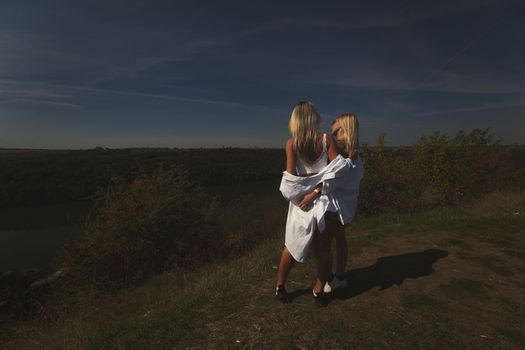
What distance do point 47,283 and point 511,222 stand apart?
1341 cm

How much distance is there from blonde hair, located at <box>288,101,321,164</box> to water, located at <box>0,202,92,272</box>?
10465mm

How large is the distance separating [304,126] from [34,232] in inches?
872

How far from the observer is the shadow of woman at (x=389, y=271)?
3455 mm

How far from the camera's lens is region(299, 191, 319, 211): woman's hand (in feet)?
8.86

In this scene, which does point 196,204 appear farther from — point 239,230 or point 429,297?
point 429,297

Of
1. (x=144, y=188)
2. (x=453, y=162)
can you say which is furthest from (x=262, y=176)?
(x=144, y=188)

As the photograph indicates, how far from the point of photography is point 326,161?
2.72 metres

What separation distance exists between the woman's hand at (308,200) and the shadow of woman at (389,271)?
3.88ft

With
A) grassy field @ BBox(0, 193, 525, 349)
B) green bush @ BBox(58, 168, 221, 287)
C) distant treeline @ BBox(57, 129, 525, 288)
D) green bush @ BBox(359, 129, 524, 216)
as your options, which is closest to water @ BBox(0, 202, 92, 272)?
green bush @ BBox(58, 168, 221, 287)

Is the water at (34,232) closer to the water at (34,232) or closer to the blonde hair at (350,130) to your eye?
the water at (34,232)

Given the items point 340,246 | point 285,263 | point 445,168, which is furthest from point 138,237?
point 445,168

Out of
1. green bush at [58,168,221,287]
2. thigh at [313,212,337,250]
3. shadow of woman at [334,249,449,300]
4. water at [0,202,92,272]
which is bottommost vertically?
water at [0,202,92,272]

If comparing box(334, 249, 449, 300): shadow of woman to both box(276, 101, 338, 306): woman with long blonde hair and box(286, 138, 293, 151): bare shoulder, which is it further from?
box(286, 138, 293, 151): bare shoulder

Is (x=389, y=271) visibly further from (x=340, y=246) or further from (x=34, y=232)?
(x=34, y=232)
